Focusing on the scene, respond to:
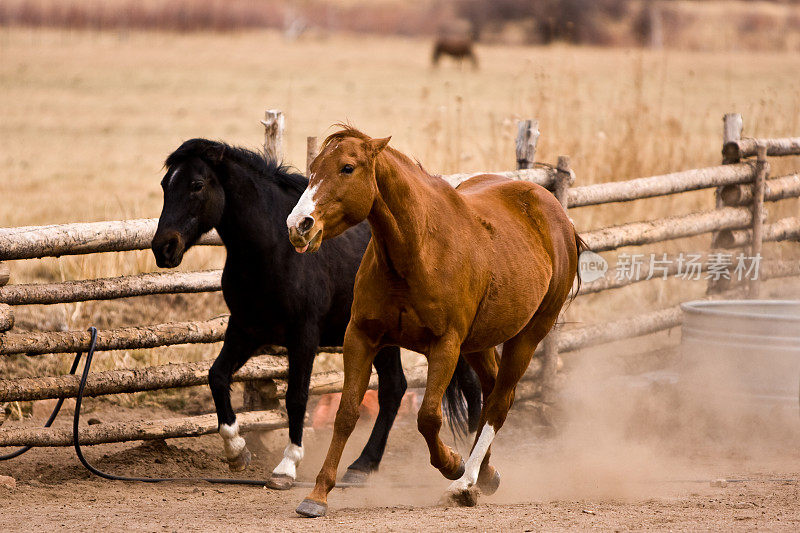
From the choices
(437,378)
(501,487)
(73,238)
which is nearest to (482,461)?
(501,487)

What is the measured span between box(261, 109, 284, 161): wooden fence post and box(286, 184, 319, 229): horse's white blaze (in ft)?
7.77

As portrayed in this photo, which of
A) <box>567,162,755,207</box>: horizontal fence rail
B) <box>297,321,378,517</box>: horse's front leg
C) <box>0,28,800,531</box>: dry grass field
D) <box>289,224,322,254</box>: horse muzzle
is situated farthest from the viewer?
<box>567,162,755,207</box>: horizontal fence rail

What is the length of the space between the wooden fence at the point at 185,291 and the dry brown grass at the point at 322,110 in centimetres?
115

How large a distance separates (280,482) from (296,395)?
0.47 m

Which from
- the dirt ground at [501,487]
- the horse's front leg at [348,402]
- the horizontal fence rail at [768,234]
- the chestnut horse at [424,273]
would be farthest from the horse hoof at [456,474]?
the horizontal fence rail at [768,234]

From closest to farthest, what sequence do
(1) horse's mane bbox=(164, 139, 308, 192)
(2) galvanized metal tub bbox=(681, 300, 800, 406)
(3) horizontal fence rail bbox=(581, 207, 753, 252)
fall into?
(1) horse's mane bbox=(164, 139, 308, 192) → (2) galvanized metal tub bbox=(681, 300, 800, 406) → (3) horizontal fence rail bbox=(581, 207, 753, 252)

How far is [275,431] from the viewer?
6.70 metres

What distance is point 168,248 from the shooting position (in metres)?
4.84

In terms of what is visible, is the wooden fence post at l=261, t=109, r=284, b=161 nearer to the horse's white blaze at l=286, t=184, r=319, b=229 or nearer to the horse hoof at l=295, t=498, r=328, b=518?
the horse's white blaze at l=286, t=184, r=319, b=229

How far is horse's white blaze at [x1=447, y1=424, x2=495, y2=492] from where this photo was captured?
186 inches

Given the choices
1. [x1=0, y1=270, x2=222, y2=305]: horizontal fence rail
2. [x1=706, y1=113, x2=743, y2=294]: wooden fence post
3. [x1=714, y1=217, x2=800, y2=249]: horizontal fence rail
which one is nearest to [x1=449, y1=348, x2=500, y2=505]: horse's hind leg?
[x1=0, y1=270, x2=222, y2=305]: horizontal fence rail

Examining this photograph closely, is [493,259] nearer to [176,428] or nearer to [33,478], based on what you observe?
[176,428]

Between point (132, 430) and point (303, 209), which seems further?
point (132, 430)

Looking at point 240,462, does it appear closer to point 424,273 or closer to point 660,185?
point 424,273
